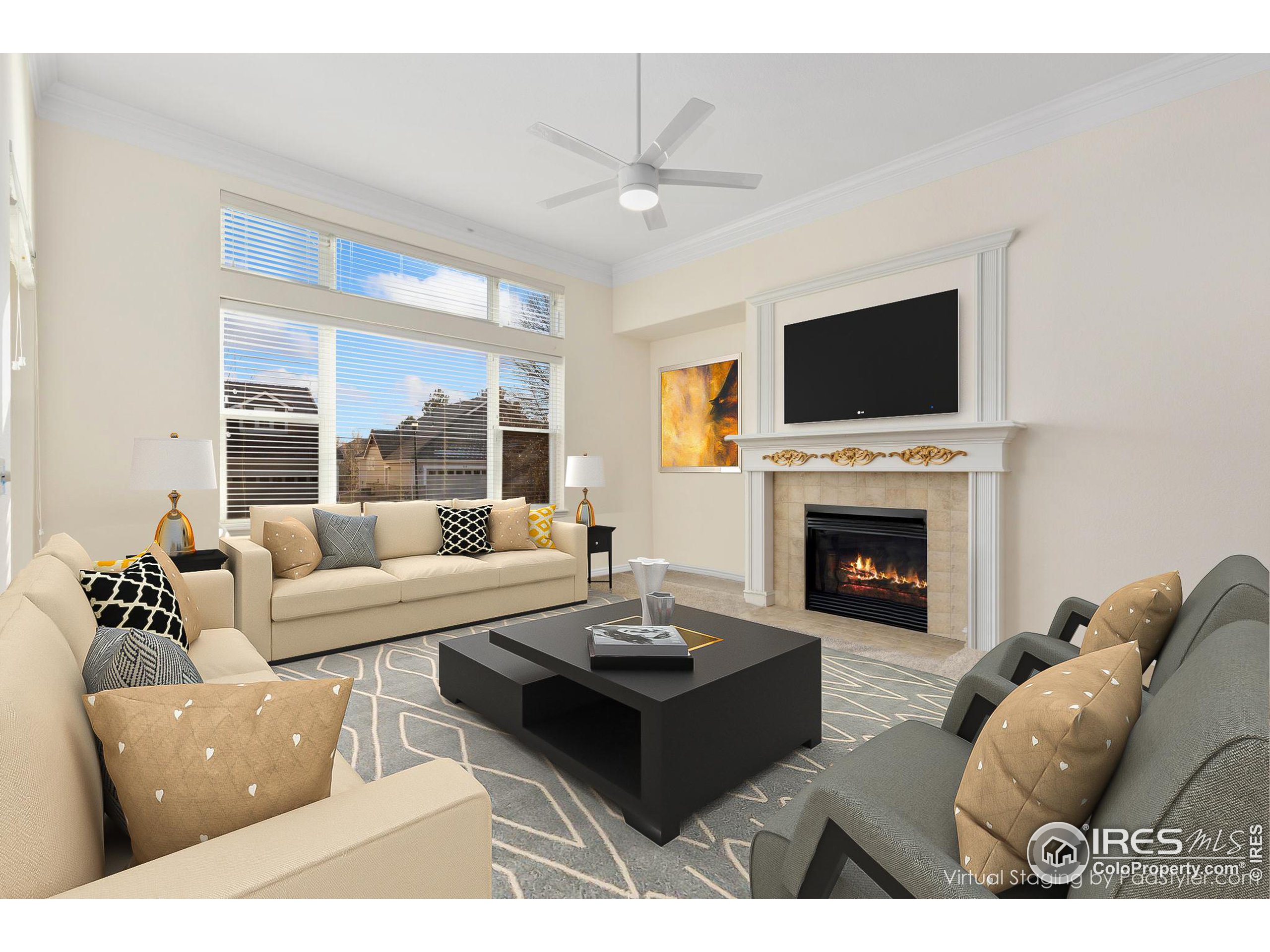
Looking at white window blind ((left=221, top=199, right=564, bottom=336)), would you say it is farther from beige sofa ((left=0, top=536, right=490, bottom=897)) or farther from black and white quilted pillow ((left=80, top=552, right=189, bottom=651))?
beige sofa ((left=0, top=536, right=490, bottom=897))

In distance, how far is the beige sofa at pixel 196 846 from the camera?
69 centimetres

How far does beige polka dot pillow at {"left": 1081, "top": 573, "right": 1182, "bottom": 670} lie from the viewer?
158 cm

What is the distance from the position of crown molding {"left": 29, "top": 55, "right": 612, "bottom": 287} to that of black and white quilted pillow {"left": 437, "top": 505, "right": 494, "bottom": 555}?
2.23 m

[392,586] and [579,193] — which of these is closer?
[579,193]

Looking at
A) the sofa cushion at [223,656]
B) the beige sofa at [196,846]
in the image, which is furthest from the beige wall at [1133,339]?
the sofa cushion at [223,656]

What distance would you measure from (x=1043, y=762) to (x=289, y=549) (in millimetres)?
3569

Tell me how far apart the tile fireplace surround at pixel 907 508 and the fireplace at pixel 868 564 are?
0.07 m

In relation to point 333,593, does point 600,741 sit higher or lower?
lower

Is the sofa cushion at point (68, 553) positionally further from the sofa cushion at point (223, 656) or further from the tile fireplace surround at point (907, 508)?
the tile fireplace surround at point (907, 508)

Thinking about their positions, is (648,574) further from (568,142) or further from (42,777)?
(568,142)

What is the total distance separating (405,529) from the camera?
13.5 ft

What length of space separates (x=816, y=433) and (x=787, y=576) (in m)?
1.15

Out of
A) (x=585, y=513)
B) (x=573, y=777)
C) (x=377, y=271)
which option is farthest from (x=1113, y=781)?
(x=377, y=271)

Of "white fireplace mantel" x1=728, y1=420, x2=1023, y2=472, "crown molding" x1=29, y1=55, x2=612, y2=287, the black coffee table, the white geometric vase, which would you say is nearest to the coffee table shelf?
the black coffee table
